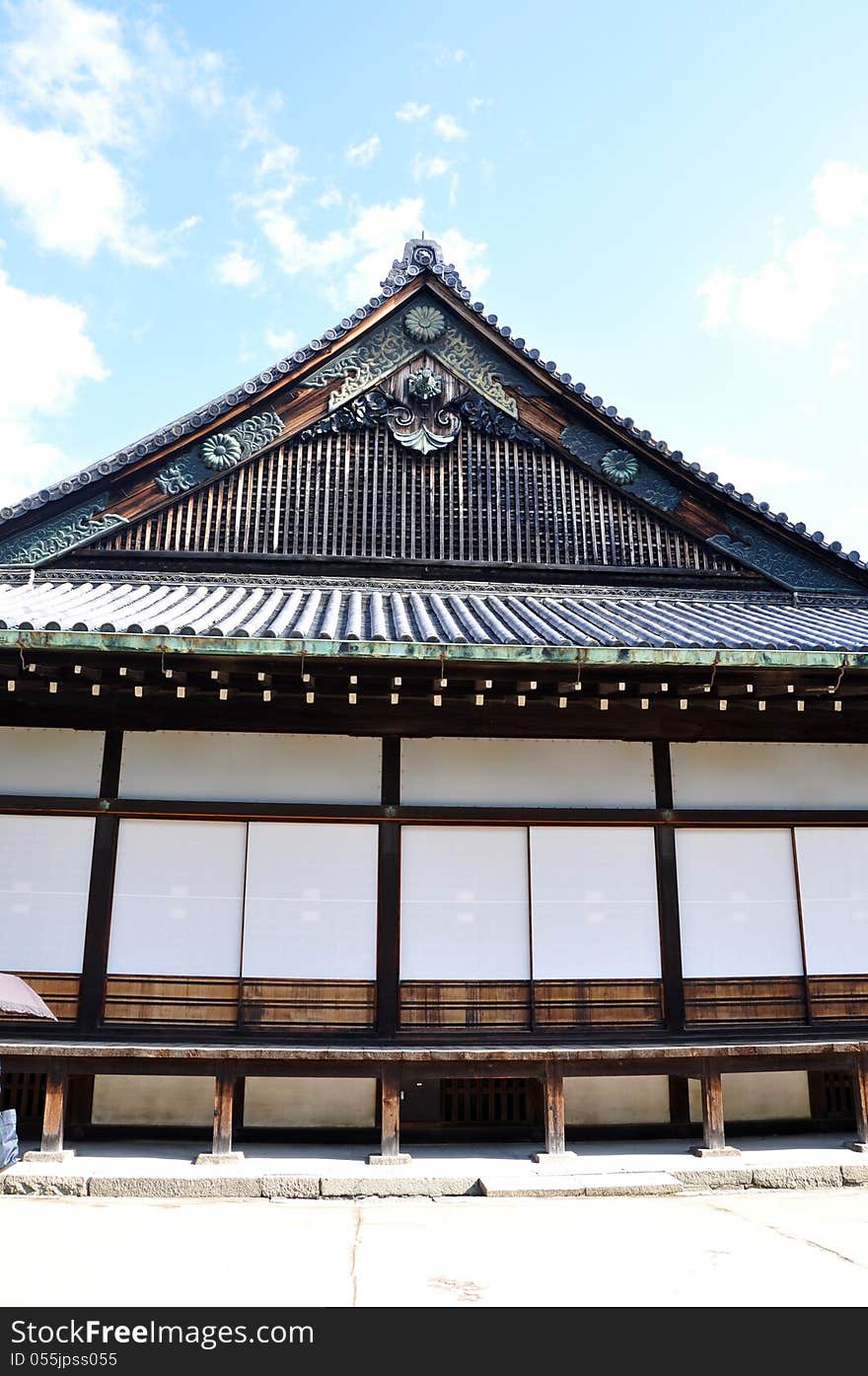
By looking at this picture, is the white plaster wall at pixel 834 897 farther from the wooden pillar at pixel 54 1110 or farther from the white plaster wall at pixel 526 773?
the wooden pillar at pixel 54 1110

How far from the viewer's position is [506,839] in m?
7.95

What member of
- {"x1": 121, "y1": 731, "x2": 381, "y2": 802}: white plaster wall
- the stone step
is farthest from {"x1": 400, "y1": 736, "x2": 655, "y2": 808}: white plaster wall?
the stone step

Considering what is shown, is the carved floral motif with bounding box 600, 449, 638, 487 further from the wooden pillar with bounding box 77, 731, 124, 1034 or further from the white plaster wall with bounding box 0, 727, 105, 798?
the white plaster wall with bounding box 0, 727, 105, 798

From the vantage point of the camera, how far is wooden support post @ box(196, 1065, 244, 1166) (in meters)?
7.02

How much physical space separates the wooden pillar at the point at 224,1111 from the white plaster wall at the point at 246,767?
7.18ft

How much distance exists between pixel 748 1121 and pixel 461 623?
17.5 feet

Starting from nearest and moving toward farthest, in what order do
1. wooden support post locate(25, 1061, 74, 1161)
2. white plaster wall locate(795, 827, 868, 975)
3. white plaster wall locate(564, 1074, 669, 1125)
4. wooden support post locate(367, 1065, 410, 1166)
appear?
1. wooden support post locate(25, 1061, 74, 1161)
2. wooden support post locate(367, 1065, 410, 1166)
3. white plaster wall locate(795, 827, 868, 975)
4. white plaster wall locate(564, 1074, 669, 1125)

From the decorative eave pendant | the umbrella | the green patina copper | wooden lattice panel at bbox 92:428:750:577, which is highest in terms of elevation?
the decorative eave pendant

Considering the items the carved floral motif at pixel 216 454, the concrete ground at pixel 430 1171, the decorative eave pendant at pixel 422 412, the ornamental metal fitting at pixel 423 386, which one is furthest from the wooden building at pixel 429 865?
the ornamental metal fitting at pixel 423 386

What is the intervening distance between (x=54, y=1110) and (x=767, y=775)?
6.64m

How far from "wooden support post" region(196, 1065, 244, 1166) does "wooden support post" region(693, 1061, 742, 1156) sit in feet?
12.4

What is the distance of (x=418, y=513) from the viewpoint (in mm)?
10641

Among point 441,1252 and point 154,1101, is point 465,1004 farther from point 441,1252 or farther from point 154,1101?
point 154,1101

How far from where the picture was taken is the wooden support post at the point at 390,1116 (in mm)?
7172
